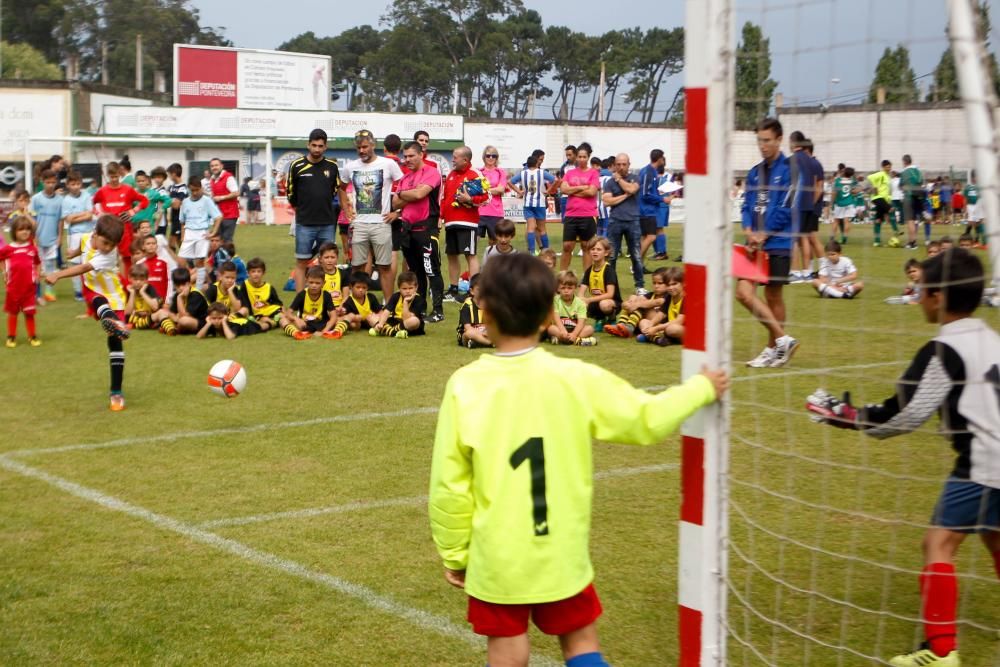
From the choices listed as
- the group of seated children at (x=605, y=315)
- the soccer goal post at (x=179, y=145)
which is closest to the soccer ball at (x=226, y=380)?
the group of seated children at (x=605, y=315)

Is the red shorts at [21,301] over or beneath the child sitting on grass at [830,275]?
beneath

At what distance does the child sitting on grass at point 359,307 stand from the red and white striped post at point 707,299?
9.96m

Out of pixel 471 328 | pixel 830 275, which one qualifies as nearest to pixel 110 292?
pixel 471 328

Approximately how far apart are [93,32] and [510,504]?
345 ft

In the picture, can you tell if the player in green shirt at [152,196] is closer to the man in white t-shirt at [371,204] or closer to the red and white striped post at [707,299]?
the man in white t-shirt at [371,204]

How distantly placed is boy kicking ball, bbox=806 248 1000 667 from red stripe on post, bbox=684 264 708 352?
0.77 meters

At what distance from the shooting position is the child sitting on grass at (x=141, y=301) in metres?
14.2

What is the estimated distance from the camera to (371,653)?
4.48m

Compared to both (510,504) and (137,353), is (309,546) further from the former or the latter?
(137,353)

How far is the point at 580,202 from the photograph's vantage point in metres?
Result: 16.0

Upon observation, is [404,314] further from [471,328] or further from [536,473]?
[536,473]

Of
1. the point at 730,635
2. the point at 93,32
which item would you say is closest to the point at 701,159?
the point at 730,635

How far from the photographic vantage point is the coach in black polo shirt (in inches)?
551

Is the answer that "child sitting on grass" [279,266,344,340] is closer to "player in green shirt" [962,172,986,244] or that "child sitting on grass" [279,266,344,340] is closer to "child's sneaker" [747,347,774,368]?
"child's sneaker" [747,347,774,368]
